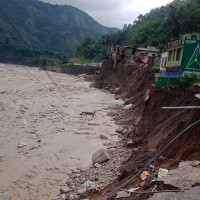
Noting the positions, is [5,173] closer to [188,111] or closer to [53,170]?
[53,170]

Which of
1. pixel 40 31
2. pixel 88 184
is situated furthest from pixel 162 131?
pixel 40 31

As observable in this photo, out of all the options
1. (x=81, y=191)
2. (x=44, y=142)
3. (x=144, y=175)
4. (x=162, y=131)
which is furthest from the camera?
(x=44, y=142)

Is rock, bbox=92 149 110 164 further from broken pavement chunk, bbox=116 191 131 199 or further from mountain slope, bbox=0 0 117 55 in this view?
mountain slope, bbox=0 0 117 55

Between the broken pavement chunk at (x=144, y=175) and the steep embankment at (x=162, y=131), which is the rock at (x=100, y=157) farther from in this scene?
the broken pavement chunk at (x=144, y=175)

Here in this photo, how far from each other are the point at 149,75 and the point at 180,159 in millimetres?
18126

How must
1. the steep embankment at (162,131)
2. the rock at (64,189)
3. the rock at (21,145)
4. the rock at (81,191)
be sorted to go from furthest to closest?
1. the rock at (21,145)
2. the rock at (64,189)
3. the rock at (81,191)
4. the steep embankment at (162,131)

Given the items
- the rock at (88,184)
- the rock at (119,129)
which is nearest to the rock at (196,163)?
the rock at (88,184)

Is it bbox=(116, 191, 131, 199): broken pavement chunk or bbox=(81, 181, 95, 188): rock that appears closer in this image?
bbox=(116, 191, 131, 199): broken pavement chunk

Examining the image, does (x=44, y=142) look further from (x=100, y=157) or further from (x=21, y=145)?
(x=100, y=157)

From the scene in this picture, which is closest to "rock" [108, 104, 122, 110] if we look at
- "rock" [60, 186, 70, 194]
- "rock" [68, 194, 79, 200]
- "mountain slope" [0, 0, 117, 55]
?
"rock" [60, 186, 70, 194]

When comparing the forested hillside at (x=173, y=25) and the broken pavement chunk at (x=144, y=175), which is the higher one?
the forested hillside at (x=173, y=25)

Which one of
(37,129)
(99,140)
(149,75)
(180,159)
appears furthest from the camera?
(149,75)

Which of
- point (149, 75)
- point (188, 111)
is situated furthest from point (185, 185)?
point (149, 75)

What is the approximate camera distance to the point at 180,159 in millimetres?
5461
